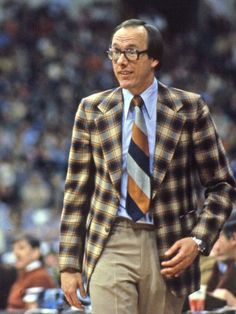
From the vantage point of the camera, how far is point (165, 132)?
410 cm

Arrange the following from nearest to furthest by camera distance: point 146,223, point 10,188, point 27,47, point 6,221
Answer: point 146,223, point 6,221, point 10,188, point 27,47

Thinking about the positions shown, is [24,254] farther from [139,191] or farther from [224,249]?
[139,191]

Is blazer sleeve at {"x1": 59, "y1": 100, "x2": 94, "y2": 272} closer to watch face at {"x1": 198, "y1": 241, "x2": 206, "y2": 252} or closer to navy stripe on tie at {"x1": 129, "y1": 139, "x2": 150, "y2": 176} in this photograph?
navy stripe on tie at {"x1": 129, "y1": 139, "x2": 150, "y2": 176}

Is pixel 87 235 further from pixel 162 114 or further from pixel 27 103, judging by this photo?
pixel 27 103

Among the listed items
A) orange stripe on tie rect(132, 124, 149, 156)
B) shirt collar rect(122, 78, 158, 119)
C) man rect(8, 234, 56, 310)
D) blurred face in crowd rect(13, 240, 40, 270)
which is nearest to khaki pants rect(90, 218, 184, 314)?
orange stripe on tie rect(132, 124, 149, 156)

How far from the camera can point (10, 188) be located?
47.2ft

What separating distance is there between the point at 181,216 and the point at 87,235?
1.14 ft

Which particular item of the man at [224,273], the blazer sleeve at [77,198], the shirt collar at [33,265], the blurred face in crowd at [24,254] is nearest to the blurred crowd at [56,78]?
the blurred face in crowd at [24,254]

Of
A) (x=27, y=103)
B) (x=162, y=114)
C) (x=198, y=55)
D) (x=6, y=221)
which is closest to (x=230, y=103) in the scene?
(x=198, y=55)

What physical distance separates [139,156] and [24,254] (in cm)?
379

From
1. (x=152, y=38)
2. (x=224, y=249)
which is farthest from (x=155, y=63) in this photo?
(x=224, y=249)

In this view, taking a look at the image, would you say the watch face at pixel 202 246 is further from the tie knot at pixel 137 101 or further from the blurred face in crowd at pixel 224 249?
the blurred face in crowd at pixel 224 249

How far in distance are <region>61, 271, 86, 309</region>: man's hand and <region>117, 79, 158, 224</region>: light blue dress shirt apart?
0.91 feet

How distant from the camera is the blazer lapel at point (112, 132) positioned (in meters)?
4.04
